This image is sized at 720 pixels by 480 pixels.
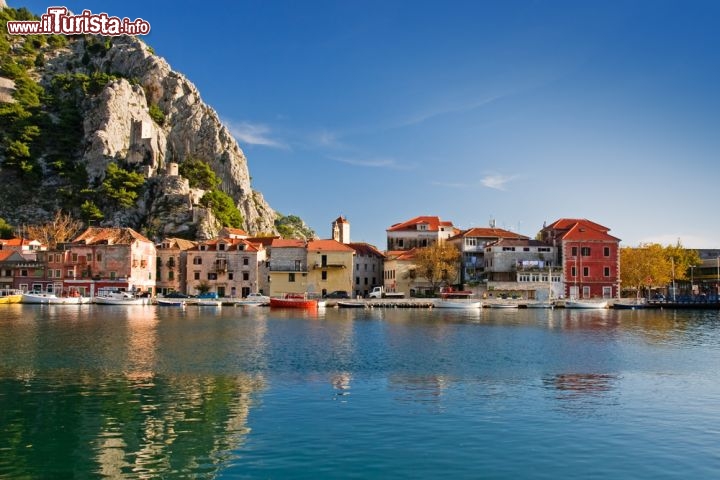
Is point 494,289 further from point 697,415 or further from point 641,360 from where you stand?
point 697,415

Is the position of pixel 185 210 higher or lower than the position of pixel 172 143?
lower

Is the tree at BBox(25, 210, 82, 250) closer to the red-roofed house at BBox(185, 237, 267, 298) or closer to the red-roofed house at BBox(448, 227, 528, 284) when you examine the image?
the red-roofed house at BBox(185, 237, 267, 298)

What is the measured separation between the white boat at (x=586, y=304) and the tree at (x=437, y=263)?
1730 cm

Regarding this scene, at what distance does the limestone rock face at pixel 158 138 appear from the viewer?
115m

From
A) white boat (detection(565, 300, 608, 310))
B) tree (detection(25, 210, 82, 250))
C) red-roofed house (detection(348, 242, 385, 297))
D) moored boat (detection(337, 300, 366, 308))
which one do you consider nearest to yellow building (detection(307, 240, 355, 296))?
red-roofed house (detection(348, 242, 385, 297))

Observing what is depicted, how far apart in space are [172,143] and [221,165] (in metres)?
12.5

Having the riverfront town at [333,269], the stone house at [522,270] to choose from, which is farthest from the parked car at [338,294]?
the stone house at [522,270]

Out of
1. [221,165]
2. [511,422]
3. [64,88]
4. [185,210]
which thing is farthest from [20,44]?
[511,422]

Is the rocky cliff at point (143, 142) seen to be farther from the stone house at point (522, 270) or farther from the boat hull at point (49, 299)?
the stone house at point (522, 270)

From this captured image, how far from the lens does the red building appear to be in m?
90.8

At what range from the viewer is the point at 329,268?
317ft

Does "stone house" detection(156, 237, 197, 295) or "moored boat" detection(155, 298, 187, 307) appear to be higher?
"stone house" detection(156, 237, 197, 295)

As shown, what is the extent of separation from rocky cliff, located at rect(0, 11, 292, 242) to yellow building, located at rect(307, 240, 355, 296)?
2476cm

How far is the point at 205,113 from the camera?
471 ft
